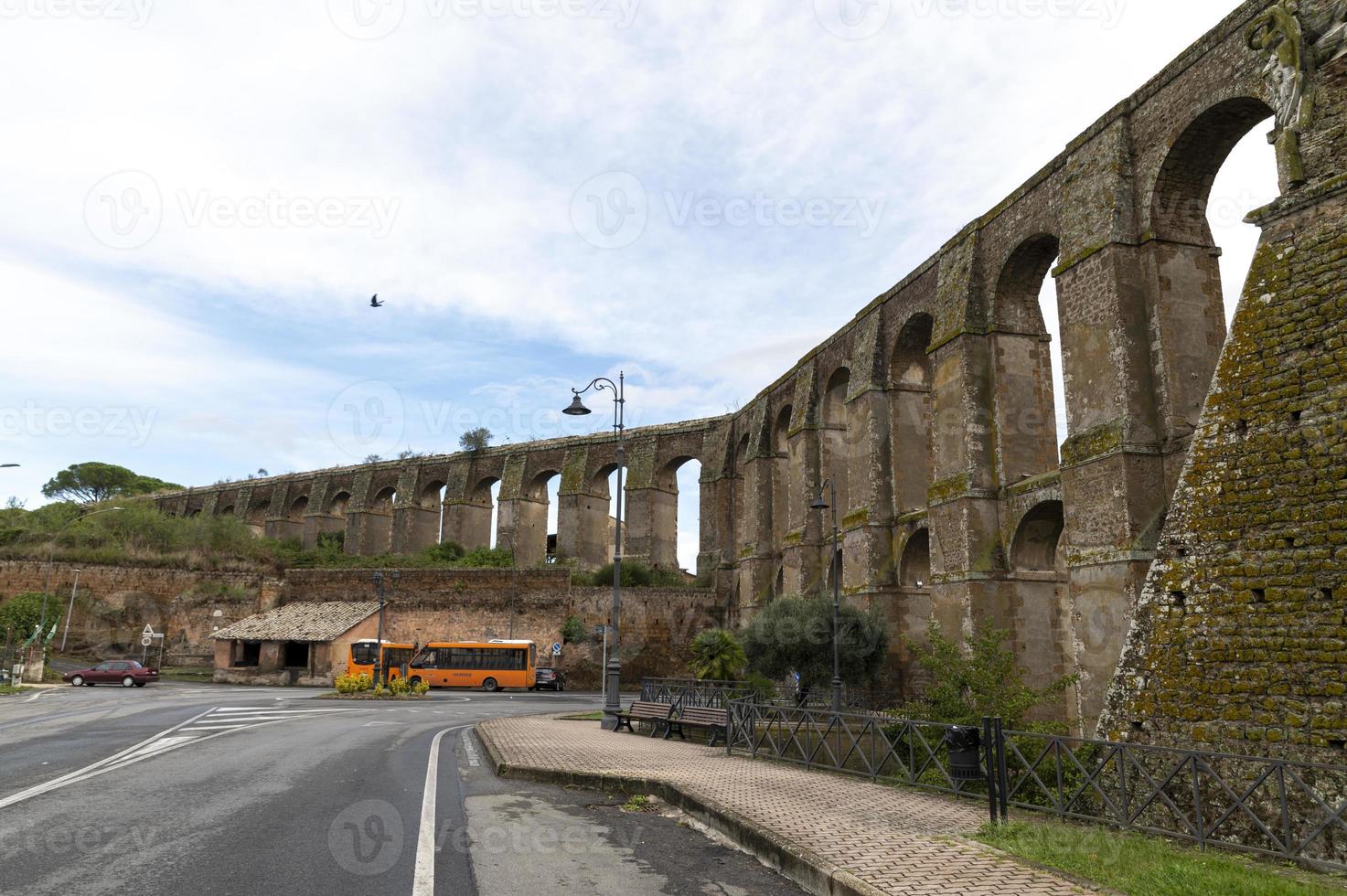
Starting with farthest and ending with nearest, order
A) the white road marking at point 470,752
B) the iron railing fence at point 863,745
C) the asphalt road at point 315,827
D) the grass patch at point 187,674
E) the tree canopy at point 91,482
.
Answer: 1. the tree canopy at point 91,482
2. the grass patch at point 187,674
3. the white road marking at point 470,752
4. the iron railing fence at point 863,745
5. the asphalt road at point 315,827

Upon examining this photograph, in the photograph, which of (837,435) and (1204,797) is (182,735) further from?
(837,435)

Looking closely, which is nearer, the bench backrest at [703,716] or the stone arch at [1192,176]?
the stone arch at [1192,176]

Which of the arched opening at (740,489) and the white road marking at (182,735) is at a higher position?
the arched opening at (740,489)

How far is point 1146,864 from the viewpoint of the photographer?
247 inches

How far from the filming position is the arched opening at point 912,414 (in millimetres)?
25422

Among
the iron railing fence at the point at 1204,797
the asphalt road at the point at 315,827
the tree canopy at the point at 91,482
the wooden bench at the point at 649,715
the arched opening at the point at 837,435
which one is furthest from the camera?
the tree canopy at the point at 91,482

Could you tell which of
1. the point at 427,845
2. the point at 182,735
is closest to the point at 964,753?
the point at 427,845

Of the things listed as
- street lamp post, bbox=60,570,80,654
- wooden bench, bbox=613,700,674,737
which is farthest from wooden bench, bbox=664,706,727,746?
street lamp post, bbox=60,570,80,654

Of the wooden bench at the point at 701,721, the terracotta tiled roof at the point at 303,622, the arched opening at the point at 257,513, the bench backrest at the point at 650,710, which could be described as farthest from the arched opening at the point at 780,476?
the arched opening at the point at 257,513

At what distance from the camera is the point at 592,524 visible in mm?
42969

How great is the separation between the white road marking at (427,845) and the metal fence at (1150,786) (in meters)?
4.91

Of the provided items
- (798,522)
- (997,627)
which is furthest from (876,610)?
(798,522)

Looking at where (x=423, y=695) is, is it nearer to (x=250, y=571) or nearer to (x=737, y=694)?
(x=737, y=694)

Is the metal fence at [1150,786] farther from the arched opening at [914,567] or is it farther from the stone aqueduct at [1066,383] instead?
the arched opening at [914,567]
